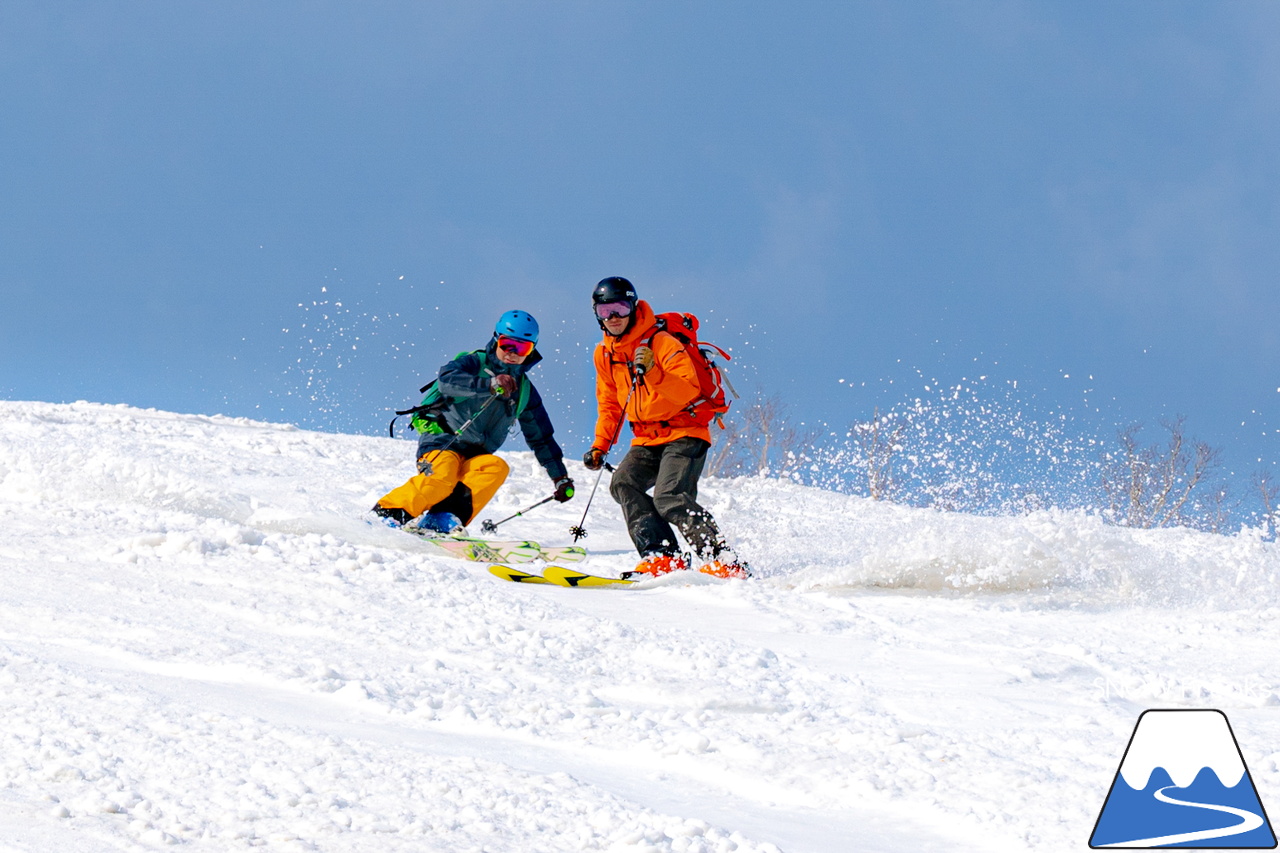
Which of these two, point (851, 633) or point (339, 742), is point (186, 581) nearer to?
point (339, 742)

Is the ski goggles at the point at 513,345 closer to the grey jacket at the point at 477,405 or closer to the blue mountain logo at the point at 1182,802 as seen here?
the grey jacket at the point at 477,405

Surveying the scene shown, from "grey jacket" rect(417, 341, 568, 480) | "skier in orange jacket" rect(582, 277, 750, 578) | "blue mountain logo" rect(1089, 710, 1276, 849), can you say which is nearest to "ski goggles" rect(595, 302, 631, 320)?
"skier in orange jacket" rect(582, 277, 750, 578)

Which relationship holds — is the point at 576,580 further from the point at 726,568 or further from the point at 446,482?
the point at 446,482

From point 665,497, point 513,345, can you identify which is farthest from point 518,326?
point 665,497

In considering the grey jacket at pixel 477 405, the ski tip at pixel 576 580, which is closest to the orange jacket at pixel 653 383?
the grey jacket at pixel 477 405

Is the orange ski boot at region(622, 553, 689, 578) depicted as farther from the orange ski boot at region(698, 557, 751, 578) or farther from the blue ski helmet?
the blue ski helmet

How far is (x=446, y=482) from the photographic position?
8.12m

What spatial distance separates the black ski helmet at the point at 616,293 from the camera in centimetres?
740

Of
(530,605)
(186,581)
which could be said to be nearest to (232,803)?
(530,605)

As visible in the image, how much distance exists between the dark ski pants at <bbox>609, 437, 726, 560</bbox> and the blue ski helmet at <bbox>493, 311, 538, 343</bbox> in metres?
1.32

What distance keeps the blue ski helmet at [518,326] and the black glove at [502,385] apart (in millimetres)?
347

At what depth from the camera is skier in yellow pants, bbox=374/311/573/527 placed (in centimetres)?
810

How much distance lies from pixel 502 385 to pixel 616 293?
1254mm

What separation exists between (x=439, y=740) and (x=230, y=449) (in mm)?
9954
